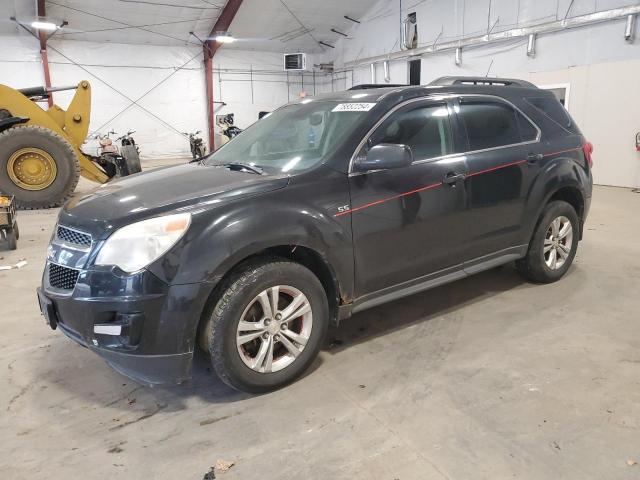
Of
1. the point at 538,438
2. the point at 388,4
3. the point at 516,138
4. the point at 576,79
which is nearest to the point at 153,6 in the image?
the point at 388,4

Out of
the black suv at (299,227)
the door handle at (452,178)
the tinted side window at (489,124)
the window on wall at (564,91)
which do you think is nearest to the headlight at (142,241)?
the black suv at (299,227)

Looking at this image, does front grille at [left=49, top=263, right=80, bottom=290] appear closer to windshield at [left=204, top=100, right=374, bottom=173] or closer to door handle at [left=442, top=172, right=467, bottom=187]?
windshield at [left=204, top=100, right=374, bottom=173]

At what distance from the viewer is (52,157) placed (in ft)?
24.4

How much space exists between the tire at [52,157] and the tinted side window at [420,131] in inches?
247

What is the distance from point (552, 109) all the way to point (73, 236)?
3466mm

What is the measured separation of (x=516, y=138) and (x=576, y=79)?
7.59m

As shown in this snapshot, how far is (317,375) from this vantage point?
2691mm

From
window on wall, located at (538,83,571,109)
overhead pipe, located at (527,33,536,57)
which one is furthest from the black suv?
overhead pipe, located at (527,33,536,57)

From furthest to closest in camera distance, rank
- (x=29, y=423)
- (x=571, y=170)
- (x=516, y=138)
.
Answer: (x=571, y=170) < (x=516, y=138) < (x=29, y=423)

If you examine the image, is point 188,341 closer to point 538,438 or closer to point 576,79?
point 538,438

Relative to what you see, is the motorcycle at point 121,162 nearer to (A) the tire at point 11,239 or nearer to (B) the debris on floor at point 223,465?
(A) the tire at point 11,239

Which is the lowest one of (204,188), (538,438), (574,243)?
(538,438)

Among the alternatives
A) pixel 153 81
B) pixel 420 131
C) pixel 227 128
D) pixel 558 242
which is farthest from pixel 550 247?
pixel 153 81

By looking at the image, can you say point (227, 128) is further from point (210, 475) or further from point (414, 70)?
point (210, 475)
